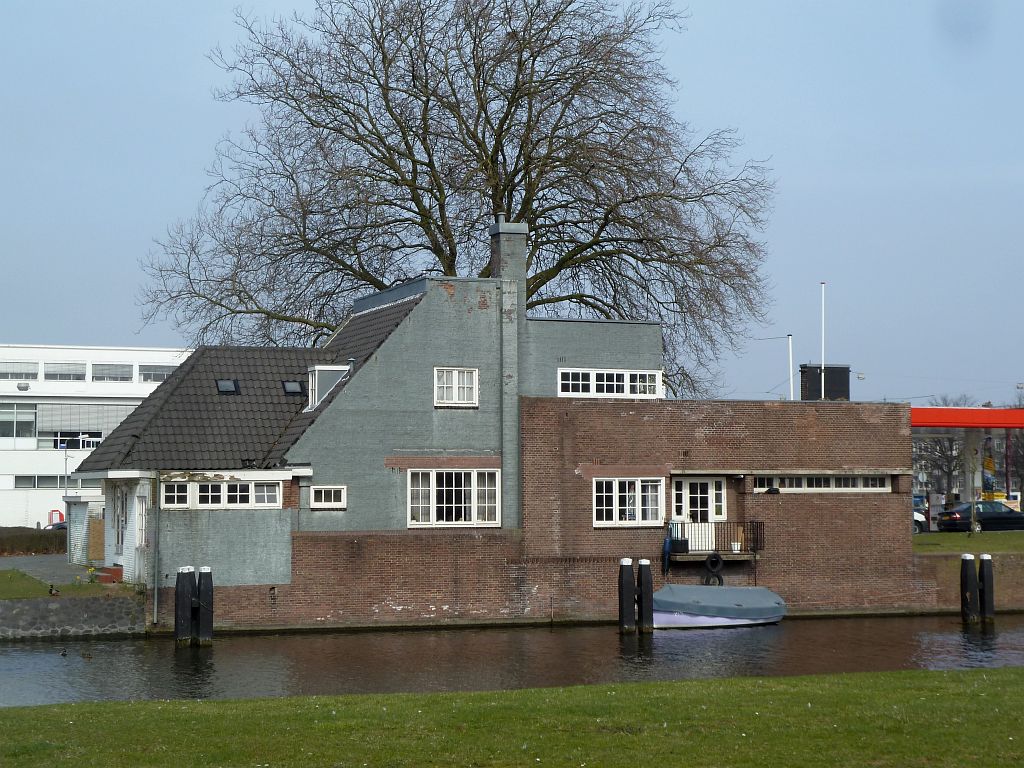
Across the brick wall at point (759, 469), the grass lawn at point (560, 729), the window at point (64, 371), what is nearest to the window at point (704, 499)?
the brick wall at point (759, 469)

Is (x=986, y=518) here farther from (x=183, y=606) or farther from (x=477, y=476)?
(x=183, y=606)

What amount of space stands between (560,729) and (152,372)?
3025 inches

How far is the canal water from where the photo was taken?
23266 millimetres

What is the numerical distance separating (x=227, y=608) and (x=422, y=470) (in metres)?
5.93

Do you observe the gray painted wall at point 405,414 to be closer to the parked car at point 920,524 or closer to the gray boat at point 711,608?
the gray boat at point 711,608

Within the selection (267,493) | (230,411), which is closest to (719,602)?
(267,493)

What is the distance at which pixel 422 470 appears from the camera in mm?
33281

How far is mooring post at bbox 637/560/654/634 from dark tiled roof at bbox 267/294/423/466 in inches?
339

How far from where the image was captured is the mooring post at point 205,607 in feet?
94.7

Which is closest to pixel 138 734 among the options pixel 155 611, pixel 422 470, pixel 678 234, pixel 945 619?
pixel 155 611

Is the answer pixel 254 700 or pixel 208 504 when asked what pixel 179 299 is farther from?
pixel 254 700

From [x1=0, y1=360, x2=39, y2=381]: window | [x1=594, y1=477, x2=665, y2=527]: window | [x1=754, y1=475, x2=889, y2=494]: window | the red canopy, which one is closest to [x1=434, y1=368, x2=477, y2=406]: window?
[x1=594, y1=477, x2=665, y2=527]: window

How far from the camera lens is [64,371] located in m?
85.8

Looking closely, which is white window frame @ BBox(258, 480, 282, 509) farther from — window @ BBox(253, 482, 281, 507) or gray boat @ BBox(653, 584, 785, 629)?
gray boat @ BBox(653, 584, 785, 629)
